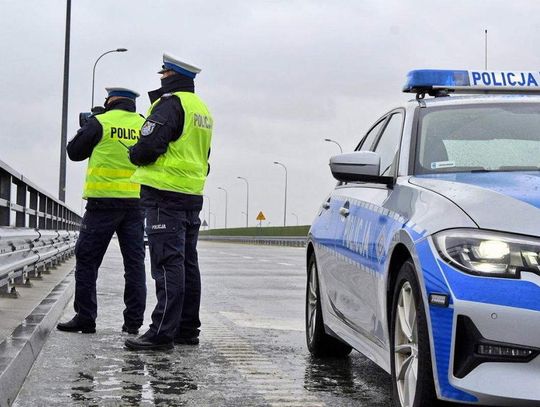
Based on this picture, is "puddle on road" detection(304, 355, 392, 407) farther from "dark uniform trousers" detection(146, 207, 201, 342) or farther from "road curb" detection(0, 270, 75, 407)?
"road curb" detection(0, 270, 75, 407)

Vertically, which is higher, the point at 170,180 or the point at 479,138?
the point at 479,138

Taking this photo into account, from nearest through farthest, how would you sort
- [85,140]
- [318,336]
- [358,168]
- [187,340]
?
1. [358,168]
2. [318,336]
3. [187,340]
4. [85,140]

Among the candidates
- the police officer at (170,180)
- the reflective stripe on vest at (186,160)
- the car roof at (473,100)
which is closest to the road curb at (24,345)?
the police officer at (170,180)

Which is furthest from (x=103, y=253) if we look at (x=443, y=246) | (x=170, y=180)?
(x=443, y=246)

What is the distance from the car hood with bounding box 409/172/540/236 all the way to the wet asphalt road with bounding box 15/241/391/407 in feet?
4.62

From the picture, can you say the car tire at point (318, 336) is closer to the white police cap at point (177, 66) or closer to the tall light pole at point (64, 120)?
the white police cap at point (177, 66)

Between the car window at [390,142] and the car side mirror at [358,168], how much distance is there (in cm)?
21

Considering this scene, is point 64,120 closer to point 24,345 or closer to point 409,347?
point 24,345

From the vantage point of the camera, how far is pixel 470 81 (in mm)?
6105

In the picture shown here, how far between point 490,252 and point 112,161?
499 cm

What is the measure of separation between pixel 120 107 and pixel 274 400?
3.88 metres

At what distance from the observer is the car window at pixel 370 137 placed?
652 centimetres

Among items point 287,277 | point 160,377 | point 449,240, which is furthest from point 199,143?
point 287,277

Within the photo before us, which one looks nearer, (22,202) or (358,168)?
(358,168)
